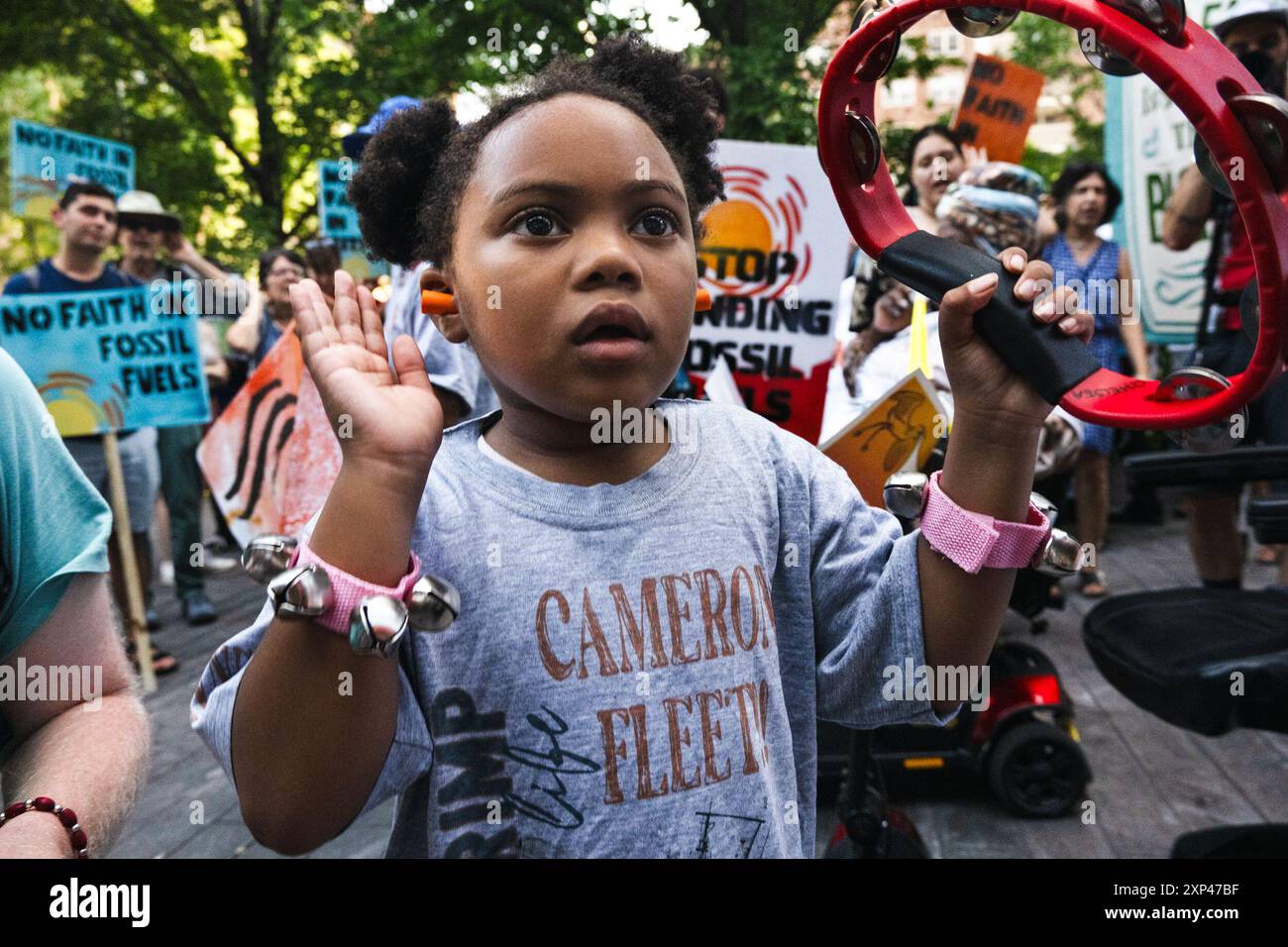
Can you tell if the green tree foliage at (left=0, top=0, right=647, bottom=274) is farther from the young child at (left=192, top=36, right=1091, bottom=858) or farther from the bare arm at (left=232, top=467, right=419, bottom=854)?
the bare arm at (left=232, top=467, right=419, bottom=854)

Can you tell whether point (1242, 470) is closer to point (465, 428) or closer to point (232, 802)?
point (465, 428)

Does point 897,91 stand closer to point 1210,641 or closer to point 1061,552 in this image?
point 1210,641

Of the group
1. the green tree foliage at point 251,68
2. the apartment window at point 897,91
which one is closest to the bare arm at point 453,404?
the green tree foliage at point 251,68

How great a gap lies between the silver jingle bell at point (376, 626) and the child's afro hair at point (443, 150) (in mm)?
568

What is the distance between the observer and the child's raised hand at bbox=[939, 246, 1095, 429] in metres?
1.04

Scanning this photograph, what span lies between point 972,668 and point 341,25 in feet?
42.4

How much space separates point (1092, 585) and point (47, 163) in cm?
621

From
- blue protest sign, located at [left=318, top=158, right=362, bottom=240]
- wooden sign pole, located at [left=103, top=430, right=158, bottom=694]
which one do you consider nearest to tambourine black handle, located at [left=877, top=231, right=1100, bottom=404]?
wooden sign pole, located at [left=103, top=430, right=158, bottom=694]

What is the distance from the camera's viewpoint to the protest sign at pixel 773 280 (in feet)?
9.23

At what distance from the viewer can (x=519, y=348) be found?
43.3 inches

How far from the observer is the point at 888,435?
Answer: 2.02m

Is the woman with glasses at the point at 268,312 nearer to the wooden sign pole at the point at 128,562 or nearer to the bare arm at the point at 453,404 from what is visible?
the wooden sign pole at the point at 128,562

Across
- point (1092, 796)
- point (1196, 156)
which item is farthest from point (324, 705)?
point (1092, 796)
